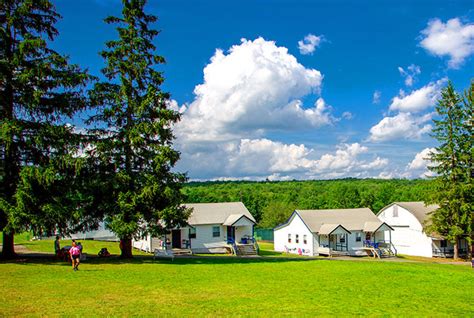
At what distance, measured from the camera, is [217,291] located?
55.0ft

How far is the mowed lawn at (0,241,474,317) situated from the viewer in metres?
13.5

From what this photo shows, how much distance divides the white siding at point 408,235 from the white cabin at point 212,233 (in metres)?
18.8

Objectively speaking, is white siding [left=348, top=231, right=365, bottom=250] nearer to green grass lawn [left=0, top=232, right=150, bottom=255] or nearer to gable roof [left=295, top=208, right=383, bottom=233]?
gable roof [left=295, top=208, right=383, bottom=233]

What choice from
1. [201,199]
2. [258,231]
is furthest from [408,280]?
[201,199]

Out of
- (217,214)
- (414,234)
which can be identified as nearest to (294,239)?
(217,214)

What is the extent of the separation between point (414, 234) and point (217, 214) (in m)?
23.3

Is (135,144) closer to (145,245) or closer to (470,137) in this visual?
(145,245)

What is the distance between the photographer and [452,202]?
42406 millimetres

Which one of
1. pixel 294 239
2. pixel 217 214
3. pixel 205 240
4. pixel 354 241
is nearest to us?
pixel 205 240

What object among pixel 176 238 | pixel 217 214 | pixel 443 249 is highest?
pixel 217 214

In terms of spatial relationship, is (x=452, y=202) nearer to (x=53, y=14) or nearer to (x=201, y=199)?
(x=53, y=14)

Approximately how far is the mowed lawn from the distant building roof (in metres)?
23.2

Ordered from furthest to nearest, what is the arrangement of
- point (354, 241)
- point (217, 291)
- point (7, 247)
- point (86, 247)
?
point (354, 241)
point (86, 247)
point (7, 247)
point (217, 291)

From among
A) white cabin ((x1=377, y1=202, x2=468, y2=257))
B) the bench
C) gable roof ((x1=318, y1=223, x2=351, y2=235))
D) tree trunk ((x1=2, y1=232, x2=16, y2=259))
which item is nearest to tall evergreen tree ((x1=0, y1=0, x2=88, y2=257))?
tree trunk ((x1=2, y1=232, x2=16, y2=259))
